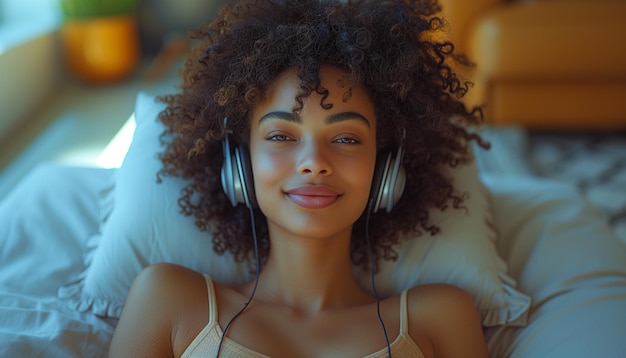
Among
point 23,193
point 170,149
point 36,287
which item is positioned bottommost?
point 36,287

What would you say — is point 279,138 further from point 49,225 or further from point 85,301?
point 49,225

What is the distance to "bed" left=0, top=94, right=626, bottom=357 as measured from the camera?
4.36 feet

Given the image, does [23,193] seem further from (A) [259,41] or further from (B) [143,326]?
(A) [259,41]

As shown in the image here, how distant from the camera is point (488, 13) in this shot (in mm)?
3498

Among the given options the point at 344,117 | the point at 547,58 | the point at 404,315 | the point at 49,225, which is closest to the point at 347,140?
the point at 344,117

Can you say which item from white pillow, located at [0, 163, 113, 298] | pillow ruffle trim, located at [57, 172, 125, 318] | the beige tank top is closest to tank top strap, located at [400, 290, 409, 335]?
the beige tank top

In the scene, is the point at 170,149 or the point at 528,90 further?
the point at 528,90

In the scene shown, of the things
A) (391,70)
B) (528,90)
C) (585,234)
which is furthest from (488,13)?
(391,70)

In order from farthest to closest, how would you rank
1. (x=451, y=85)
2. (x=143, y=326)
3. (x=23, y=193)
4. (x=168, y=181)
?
(x=23, y=193) → (x=168, y=181) → (x=451, y=85) → (x=143, y=326)

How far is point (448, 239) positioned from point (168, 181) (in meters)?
0.61

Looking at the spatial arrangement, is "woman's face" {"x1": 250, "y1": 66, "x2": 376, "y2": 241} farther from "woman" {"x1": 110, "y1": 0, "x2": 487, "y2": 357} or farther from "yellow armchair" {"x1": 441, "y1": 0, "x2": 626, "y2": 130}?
"yellow armchair" {"x1": 441, "y1": 0, "x2": 626, "y2": 130}

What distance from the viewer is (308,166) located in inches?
46.9

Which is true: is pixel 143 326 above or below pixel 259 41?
below

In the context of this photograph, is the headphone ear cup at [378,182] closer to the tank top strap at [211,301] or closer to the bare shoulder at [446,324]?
the bare shoulder at [446,324]
